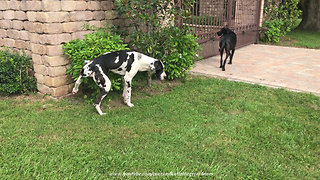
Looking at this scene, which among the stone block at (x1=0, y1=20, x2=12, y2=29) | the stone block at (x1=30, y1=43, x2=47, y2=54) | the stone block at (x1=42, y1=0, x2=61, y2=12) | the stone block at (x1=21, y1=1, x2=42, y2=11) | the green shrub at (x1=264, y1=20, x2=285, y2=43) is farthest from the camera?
the green shrub at (x1=264, y1=20, x2=285, y2=43)

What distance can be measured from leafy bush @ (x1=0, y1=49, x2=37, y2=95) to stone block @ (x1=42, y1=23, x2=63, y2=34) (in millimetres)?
1029

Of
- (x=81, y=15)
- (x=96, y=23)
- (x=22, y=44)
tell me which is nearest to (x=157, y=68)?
(x=96, y=23)

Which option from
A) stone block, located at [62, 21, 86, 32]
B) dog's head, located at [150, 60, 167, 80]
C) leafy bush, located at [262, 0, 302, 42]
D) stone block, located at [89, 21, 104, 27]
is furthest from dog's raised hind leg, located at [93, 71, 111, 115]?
leafy bush, located at [262, 0, 302, 42]

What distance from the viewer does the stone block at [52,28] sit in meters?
4.67

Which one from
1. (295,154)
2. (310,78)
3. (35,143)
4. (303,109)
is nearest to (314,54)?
(310,78)

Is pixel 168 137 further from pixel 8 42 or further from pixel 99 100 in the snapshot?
pixel 8 42

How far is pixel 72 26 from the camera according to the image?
4.99m

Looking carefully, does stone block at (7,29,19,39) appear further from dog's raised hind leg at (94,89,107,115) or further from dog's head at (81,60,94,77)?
dog's raised hind leg at (94,89,107,115)

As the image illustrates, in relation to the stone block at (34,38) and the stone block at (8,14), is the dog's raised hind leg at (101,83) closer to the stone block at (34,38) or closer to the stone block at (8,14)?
the stone block at (34,38)

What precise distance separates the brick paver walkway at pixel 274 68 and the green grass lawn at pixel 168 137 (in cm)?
104

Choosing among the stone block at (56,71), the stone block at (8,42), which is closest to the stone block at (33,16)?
the stone block at (56,71)

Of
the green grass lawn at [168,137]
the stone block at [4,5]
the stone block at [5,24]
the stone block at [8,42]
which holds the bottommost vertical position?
the green grass lawn at [168,137]

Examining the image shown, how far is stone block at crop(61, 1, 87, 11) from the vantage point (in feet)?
15.6

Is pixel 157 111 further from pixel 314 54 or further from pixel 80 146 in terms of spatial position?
pixel 314 54
